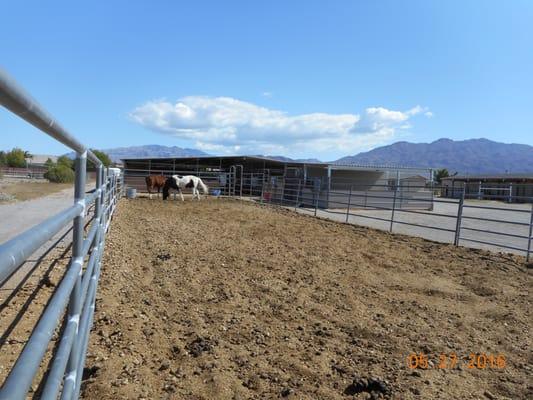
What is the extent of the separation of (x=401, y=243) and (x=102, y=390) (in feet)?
22.5

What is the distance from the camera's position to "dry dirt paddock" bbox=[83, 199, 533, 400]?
2594mm

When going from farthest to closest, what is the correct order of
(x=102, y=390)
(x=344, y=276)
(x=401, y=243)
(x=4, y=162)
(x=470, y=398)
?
(x=401, y=243) < (x=344, y=276) < (x=470, y=398) < (x=102, y=390) < (x=4, y=162)

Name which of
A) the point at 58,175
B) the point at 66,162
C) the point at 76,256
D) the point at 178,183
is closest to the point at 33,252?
the point at 76,256

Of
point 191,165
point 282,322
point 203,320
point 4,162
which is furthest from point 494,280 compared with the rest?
point 191,165

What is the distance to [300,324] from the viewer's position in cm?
358

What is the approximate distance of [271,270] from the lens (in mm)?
5348

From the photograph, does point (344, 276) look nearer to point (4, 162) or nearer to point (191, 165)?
point (4, 162)

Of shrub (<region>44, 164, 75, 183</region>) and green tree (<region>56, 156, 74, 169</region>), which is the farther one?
shrub (<region>44, 164, 75, 183</region>)

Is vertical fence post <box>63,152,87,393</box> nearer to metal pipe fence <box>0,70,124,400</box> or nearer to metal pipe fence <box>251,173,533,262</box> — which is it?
metal pipe fence <box>0,70,124,400</box>
